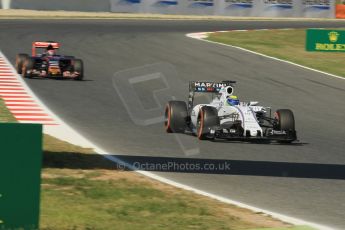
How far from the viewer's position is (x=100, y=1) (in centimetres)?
5338

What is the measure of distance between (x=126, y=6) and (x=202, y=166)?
41.2m

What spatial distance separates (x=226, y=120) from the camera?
51.5 feet

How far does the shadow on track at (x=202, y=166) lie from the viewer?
12.5 m

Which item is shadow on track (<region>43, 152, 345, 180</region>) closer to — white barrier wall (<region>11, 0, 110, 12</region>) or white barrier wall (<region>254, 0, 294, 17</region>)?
white barrier wall (<region>11, 0, 110, 12</region>)

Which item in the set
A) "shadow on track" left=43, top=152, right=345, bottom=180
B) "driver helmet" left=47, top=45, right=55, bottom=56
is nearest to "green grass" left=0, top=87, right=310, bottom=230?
"shadow on track" left=43, top=152, right=345, bottom=180

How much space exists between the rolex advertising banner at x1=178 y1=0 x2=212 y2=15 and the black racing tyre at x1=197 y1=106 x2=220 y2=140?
3960 cm

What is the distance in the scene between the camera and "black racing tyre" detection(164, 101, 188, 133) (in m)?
16.1

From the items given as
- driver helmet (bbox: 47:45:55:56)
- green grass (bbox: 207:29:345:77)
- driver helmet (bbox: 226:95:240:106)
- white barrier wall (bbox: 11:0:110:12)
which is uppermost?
white barrier wall (bbox: 11:0:110:12)

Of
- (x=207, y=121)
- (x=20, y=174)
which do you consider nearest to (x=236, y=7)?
(x=207, y=121)

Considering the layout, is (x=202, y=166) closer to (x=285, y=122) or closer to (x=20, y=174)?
(x=285, y=122)

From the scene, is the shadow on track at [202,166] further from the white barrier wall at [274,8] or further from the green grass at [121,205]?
the white barrier wall at [274,8]

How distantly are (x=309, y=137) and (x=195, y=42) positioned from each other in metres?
20.7

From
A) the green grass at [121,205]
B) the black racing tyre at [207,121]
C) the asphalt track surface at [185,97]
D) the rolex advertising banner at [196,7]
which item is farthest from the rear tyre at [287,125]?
the rolex advertising banner at [196,7]

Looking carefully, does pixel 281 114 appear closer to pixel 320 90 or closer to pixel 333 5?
pixel 320 90
